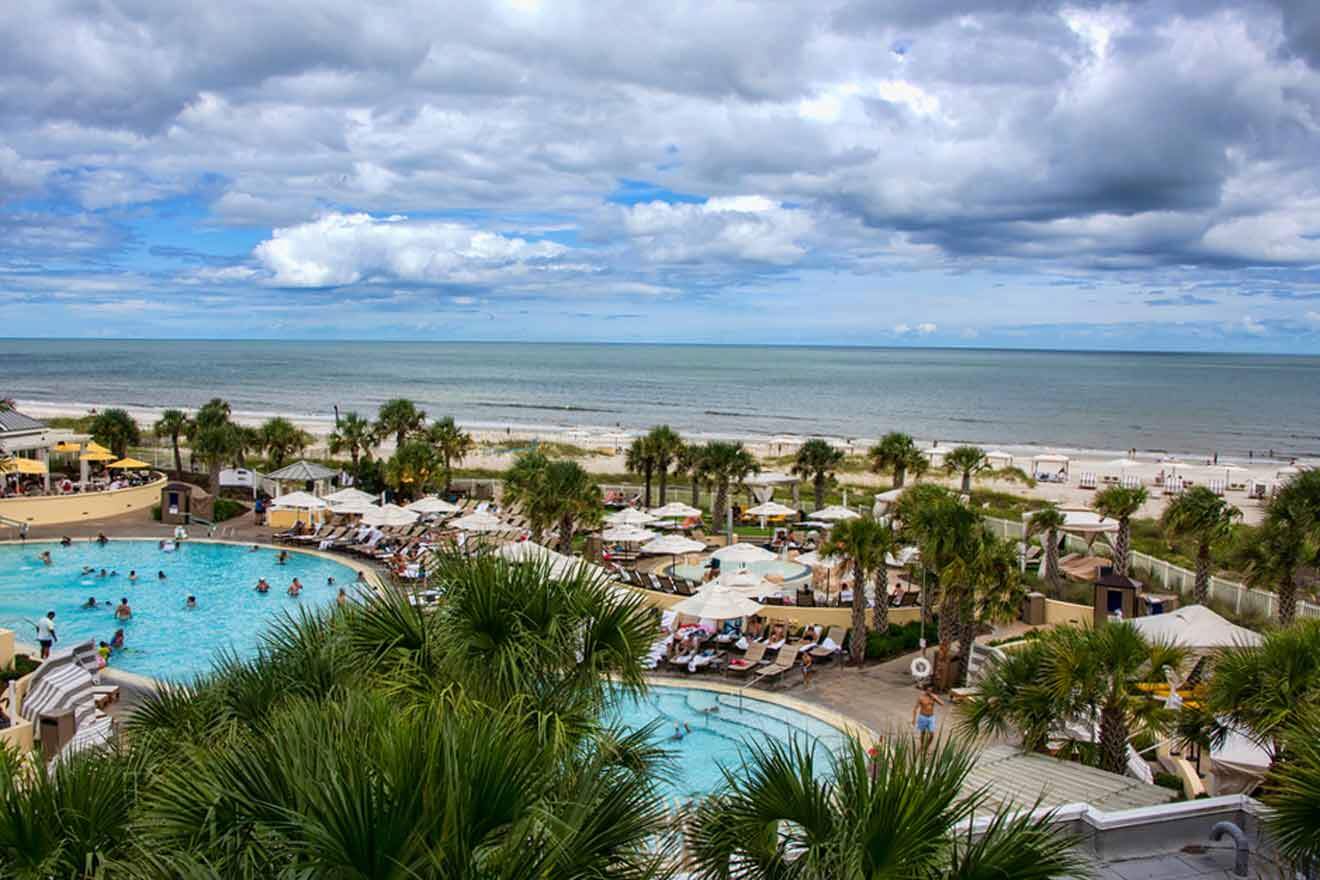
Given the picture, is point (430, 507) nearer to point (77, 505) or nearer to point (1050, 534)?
point (77, 505)

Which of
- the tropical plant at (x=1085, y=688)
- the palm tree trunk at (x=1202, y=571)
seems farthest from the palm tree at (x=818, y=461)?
the tropical plant at (x=1085, y=688)

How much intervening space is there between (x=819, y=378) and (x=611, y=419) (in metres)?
82.5

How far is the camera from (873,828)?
443 cm

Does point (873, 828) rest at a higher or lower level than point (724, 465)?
higher

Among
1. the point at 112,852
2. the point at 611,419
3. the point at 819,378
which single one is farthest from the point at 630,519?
the point at 819,378

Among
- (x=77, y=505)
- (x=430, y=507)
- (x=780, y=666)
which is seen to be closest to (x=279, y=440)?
(x=77, y=505)

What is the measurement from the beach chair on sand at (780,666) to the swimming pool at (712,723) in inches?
39.4

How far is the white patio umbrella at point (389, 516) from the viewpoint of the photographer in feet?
94.4

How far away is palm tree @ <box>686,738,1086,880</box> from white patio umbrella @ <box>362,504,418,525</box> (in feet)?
81.4

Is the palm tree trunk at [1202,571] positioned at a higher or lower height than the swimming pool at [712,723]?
higher

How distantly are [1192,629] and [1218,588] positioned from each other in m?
7.18

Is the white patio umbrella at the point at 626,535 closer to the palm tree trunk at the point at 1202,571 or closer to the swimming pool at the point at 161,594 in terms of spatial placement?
the swimming pool at the point at 161,594

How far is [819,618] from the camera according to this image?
2141 cm

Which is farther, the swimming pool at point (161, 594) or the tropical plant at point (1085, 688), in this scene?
the swimming pool at point (161, 594)
